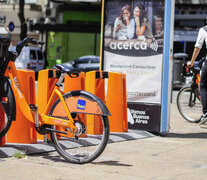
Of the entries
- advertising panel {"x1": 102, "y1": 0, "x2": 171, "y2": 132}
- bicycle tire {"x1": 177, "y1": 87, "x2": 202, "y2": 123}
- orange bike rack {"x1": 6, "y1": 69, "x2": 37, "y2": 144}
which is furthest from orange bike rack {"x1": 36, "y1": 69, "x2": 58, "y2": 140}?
bicycle tire {"x1": 177, "y1": 87, "x2": 202, "y2": 123}

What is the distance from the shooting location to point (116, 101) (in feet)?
24.2

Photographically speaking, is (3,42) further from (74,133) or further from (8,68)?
(74,133)

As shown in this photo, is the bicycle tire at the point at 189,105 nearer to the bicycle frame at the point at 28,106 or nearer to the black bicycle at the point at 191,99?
the black bicycle at the point at 191,99

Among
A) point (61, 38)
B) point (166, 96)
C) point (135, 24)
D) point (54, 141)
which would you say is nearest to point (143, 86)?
point (166, 96)

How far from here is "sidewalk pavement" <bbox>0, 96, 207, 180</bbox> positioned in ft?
15.6

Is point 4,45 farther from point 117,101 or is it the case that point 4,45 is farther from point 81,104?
point 117,101

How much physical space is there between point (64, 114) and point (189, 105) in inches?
191

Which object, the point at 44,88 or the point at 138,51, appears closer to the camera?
the point at 44,88

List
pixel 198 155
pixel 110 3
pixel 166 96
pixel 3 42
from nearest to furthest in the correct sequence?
pixel 3 42 → pixel 198 155 → pixel 166 96 → pixel 110 3

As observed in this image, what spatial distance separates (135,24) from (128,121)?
1.49 meters

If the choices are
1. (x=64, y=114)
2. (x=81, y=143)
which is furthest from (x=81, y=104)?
(x=81, y=143)

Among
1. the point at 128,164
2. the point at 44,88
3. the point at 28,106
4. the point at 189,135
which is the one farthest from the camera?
the point at 189,135

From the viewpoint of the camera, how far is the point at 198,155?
5984 mm

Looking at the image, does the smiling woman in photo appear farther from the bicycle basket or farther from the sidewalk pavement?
the bicycle basket
